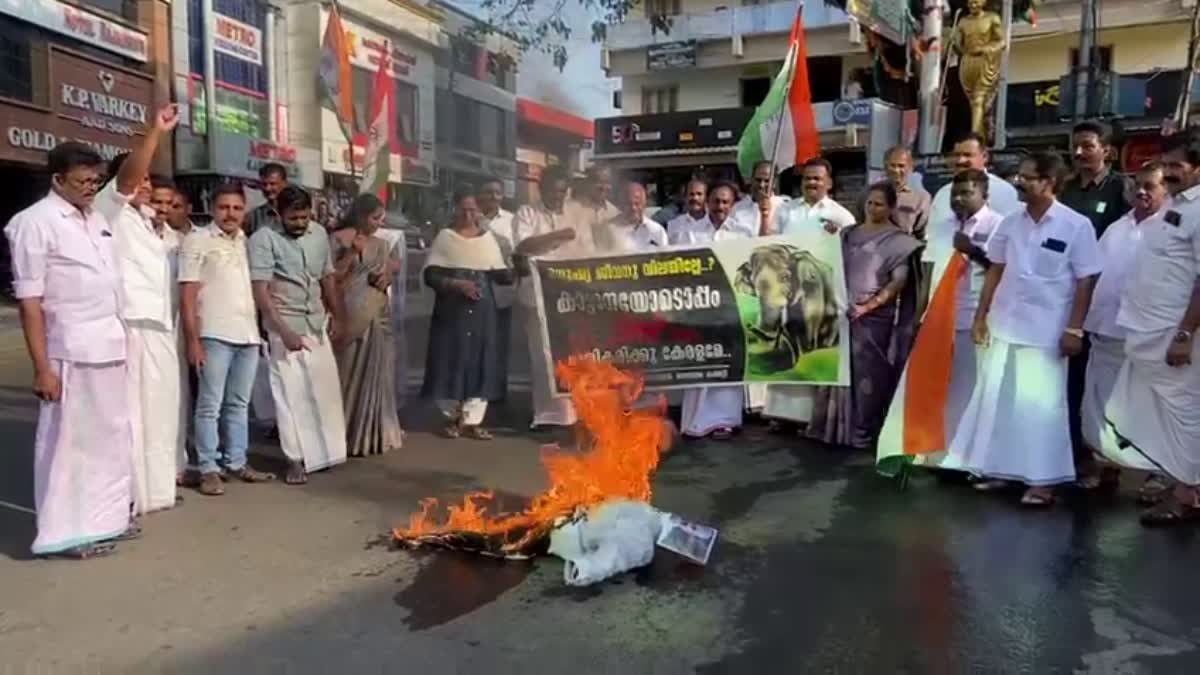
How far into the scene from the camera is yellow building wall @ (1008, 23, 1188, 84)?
24.6 meters

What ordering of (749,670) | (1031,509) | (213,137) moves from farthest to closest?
(213,137) → (1031,509) → (749,670)

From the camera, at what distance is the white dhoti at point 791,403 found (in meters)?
6.72

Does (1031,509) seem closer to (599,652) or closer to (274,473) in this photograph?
(599,652)

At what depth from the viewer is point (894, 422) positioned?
528 cm

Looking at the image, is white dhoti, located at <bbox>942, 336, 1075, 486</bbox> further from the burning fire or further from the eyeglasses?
the eyeglasses

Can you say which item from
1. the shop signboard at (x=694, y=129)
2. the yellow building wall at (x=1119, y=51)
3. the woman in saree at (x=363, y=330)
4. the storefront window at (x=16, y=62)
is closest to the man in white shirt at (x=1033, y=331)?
the woman in saree at (x=363, y=330)

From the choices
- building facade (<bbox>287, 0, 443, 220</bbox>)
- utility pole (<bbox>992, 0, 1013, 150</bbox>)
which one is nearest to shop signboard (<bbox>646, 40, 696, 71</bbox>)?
building facade (<bbox>287, 0, 443, 220</bbox>)

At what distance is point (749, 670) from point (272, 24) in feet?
87.3

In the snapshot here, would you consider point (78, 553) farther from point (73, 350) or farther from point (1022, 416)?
point (1022, 416)

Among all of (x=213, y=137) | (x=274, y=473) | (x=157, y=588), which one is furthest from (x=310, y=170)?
(x=157, y=588)

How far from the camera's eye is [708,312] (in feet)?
20.1

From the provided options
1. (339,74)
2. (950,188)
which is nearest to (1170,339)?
(950,188)

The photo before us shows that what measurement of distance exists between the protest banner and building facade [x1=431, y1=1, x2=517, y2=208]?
86cm

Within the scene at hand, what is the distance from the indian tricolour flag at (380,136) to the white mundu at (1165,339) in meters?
5.10
